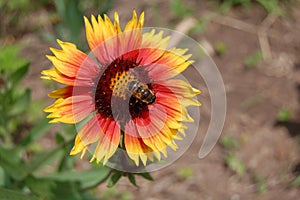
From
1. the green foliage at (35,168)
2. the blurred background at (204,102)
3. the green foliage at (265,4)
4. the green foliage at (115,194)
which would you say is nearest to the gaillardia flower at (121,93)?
the green foliage at (35,168)

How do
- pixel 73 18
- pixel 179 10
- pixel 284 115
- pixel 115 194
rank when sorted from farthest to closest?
pixel 179 10
pixel 284 115
pixel 115 194
pixel 73 18

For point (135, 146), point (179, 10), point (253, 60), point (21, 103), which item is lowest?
point (135, 146)

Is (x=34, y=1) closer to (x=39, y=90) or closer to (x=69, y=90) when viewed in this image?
(x=39, y=90)

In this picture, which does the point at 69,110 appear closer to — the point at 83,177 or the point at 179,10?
the point at 83,177

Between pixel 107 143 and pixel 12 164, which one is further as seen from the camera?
pixel 12 164

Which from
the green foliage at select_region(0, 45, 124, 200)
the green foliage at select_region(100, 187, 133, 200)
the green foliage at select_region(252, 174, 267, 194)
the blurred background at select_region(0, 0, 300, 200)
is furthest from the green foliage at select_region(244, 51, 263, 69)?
the green foliage at select_region(0, 45, 124, 200)

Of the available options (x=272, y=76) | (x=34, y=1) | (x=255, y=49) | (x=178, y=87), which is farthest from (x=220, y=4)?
(x=178, y=87)

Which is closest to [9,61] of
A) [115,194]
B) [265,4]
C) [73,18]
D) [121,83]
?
[73,18]
